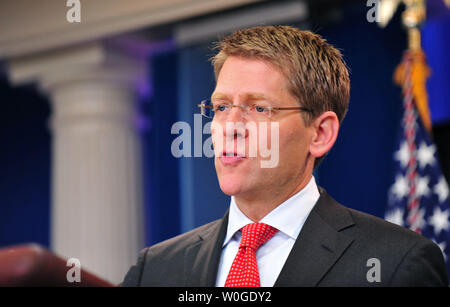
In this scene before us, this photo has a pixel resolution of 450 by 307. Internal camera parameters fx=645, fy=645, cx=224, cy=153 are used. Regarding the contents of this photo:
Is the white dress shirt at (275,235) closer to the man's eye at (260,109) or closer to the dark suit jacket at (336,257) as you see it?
the dark suit jacket at (336,257)

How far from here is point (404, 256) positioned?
1138mm

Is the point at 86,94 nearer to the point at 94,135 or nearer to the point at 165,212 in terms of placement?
the point at 94,135

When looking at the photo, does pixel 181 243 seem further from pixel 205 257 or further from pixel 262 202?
pixel 262 202

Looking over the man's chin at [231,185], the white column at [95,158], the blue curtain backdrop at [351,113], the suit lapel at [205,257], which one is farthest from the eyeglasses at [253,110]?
the white column at [95,158]

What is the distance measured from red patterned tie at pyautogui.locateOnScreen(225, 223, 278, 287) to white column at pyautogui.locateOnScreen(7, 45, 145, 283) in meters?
2.91

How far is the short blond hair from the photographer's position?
1251mm

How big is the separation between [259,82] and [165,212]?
266 centimetres

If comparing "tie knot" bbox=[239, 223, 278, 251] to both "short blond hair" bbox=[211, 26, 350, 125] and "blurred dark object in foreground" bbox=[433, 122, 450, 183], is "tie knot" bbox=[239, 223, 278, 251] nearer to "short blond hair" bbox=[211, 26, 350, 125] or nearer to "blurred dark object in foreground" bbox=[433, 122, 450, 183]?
"short blond hair" bbox=[211, 26, 350, 125]

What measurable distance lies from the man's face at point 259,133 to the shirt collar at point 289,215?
0.02 m

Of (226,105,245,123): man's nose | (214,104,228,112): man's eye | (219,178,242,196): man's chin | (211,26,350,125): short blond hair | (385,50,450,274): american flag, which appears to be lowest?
(385,50,450,274): american flag

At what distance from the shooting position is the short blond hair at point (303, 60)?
4.10 ft

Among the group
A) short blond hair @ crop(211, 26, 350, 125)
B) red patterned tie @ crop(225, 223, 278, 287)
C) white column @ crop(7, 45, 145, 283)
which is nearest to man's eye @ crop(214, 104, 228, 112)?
short blond hair @ crop(211, 26, 350, 125)

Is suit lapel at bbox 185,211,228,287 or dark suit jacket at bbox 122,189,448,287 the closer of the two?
dark suit jacket at bbox 122,189,448,287

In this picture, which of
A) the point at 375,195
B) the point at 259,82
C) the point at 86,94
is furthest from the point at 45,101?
the point at 259,82
